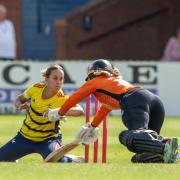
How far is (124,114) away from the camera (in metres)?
10.3

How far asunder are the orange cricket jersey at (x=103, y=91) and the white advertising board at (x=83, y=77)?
400 inches

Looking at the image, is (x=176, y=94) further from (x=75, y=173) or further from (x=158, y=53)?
(x=75, y=173)

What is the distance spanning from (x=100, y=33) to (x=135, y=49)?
1.08 m

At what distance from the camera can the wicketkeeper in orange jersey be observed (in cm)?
1003

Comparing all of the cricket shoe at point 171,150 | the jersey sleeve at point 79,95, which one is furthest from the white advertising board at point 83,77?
the cricket shoe at point 171,150

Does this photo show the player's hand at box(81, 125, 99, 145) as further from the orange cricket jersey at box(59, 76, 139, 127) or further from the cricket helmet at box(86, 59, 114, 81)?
the cricket helmet at box(86, 59, 114, 81)

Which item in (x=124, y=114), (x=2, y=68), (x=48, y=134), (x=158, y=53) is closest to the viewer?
(x=124, y=114)

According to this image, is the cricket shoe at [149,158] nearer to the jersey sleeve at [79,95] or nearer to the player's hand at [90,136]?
the player's hand at [90,136]

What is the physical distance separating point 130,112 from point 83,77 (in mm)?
10552

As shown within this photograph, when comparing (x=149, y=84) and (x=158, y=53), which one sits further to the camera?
(x=158, y=53)

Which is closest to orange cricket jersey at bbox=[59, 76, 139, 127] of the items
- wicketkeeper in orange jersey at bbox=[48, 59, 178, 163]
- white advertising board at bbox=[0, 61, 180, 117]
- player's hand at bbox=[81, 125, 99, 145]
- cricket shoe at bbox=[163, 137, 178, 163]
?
wicketkeeper in orange jersey at bbox=[48, 59, 178, 163]

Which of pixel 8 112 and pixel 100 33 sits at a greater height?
pixel 100 33

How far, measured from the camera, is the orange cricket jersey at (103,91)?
10.1 metres

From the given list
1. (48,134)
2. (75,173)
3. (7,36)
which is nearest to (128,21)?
(7,36)
